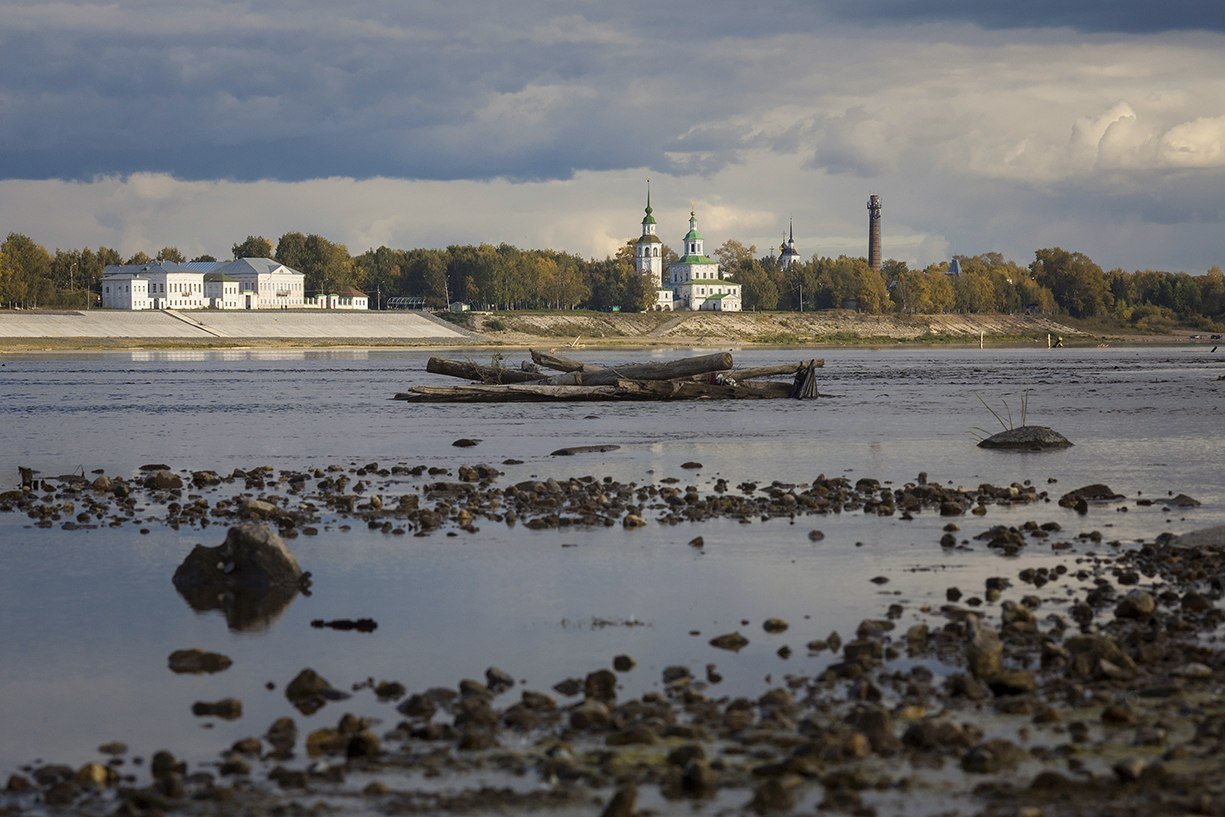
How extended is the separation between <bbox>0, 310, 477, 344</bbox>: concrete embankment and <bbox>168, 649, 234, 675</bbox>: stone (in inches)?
6067

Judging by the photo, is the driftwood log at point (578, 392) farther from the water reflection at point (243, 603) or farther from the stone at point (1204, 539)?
the water reflection at point (243, 603)

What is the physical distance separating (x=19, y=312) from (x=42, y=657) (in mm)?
173778

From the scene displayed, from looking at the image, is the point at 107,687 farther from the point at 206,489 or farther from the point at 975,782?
the point at 206,489

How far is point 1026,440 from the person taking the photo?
34312 millimetres

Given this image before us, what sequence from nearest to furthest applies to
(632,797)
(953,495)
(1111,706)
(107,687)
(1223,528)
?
1. (632,797)
2. (1111,706)
3. (107,687)
4. (1223,528)
5. (953,495)

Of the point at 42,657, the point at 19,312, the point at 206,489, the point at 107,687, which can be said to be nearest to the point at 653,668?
the point at 107,687

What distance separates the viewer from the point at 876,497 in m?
24.4

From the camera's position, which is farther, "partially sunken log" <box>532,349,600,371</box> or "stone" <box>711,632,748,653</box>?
"partially sunken log" <box>532,349,600,371</box>

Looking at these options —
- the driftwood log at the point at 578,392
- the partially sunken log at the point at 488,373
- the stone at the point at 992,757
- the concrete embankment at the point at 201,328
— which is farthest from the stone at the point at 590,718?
the concrete embankment at the point at 201,328

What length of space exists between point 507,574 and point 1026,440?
20183mm

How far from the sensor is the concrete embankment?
16562cm

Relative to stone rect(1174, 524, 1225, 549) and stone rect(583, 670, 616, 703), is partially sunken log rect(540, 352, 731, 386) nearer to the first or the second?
Result: stone rect(1174, 524, 1225, 549)

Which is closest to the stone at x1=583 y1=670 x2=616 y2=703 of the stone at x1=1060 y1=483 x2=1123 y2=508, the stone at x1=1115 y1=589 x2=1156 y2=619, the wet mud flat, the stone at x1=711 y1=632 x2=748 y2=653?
the wet mud flat

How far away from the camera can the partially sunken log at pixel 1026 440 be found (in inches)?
1350
